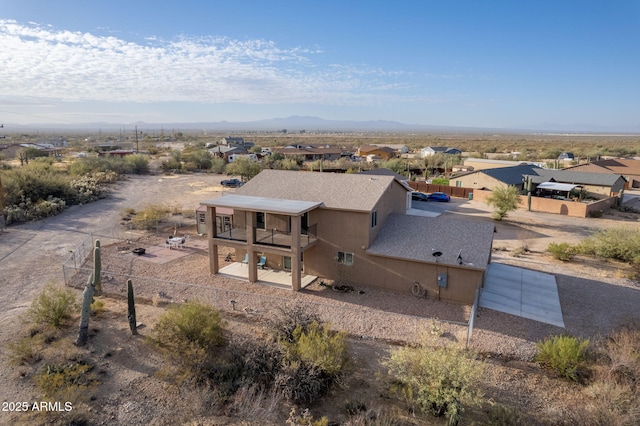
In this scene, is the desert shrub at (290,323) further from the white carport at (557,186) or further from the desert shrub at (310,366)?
the white carport at (557,186)

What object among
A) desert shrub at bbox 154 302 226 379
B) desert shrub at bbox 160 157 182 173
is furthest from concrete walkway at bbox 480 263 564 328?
desert shrub at bbox 160 157 182 173

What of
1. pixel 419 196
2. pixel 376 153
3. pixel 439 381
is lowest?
pixel 439 381

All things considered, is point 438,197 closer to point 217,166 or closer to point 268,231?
point 268,231

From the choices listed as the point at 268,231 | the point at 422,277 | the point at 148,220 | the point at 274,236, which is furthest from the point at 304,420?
Result: the point at 148,220

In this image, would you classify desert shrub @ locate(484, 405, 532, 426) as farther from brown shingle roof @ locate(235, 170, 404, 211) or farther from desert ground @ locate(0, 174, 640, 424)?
brown shingle roof @ locate(235, 170, 404, 211)

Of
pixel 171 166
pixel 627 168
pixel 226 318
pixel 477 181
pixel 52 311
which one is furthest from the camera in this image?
pixel 171 166

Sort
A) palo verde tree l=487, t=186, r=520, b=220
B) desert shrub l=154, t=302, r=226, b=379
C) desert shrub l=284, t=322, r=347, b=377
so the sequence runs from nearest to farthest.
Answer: desert shrub l=284, t=322, r=347, b=377, desert shrub l=154, t=302, r=226, b=379, palo verde tree l=487, t=186, r=520, b=220
